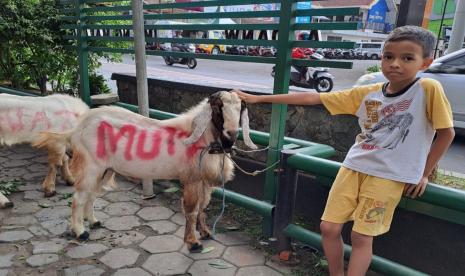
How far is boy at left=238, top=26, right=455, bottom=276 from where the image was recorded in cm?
189

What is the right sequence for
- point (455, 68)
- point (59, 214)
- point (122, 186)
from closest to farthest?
point (59, 214)
point (122, 186)
point (455, 68)

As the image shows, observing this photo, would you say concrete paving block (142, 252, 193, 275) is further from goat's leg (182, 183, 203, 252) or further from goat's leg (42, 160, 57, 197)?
goat's leg (42, 160, 57, 197)

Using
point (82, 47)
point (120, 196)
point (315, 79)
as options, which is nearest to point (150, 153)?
point (120, 196)

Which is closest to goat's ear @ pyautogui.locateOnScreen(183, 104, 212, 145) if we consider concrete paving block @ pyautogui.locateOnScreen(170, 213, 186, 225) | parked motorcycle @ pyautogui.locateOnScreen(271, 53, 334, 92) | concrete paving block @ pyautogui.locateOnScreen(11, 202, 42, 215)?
concrete paving block @ pyautogui.locateOnScreen(170, 213, 186, 225)

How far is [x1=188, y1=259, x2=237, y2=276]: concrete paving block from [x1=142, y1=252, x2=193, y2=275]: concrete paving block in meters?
0.06

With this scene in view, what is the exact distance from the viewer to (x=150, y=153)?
284 centimetres

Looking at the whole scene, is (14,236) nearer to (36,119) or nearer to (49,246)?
(49,246)

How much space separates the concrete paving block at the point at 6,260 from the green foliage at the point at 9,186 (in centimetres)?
128

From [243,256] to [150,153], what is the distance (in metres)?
1.08

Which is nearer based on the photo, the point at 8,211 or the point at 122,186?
the point at 8,211

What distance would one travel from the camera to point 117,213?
11.9ft

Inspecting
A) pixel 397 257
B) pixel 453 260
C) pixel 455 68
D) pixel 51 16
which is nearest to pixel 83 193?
pixel 397 257

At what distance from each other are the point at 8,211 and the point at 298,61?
9.76 ft

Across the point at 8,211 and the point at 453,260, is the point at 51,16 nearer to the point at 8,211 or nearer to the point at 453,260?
the point at 8,211
